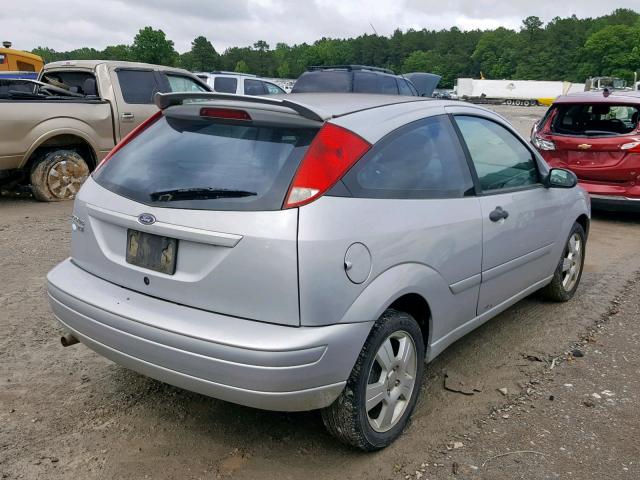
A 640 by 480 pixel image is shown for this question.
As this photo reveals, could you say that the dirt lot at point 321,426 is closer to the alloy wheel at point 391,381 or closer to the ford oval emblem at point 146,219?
the alloy wheel at point 391,381

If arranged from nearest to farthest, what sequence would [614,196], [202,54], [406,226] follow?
[406,226] → [614,196] → [202,54]

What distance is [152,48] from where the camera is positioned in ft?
307

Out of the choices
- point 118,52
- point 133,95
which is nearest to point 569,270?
point 133,95

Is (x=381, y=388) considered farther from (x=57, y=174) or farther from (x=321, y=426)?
(x=57, y=174)

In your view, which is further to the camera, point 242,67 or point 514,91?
point 242,67

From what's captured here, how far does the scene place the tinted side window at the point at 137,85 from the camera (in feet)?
30.3

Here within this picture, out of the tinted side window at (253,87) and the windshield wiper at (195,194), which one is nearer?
the windshield wiper at (195,194)

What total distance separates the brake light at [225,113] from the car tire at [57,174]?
6.08 m

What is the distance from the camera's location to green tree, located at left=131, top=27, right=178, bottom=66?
305 ft

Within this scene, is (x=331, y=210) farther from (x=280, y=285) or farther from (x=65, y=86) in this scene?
(x=65, y=86)

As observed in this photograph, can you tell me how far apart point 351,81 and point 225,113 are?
10358 mm

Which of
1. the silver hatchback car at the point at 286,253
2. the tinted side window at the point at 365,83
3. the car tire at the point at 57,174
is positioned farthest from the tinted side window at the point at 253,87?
the silver hatchback car at the point at 286,253

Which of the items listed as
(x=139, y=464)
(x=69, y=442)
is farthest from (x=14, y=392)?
(x=139, y=464)

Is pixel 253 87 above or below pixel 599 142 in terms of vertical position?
above
